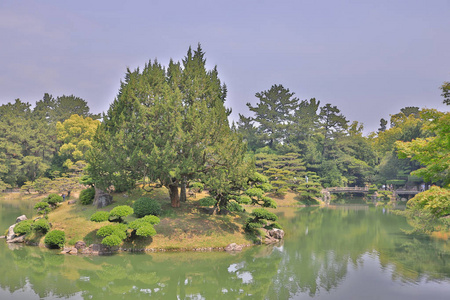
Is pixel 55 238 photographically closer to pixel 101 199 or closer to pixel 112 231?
pixel 112 231

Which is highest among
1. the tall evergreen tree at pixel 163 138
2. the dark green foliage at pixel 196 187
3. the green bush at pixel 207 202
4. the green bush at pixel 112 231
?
the tall evergreen tree at pixel 163 138

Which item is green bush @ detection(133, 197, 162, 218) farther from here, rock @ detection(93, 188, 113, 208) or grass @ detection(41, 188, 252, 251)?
rock @ detection(93, 188, 113, 208)

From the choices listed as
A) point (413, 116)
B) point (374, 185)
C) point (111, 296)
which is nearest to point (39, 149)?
point (111, 296)

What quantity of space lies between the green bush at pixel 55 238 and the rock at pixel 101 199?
477 centimetres

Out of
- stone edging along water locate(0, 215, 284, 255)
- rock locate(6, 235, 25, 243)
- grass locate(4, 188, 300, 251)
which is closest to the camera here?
stone edging along water locate(0, 215, 284, 255)

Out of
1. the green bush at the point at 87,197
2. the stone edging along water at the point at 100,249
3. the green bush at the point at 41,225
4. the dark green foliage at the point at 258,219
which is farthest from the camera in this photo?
the green bush at the point at 87,197

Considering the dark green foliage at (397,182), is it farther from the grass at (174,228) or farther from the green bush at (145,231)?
the green bush at (145,231)

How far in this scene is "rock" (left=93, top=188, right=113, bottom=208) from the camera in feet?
79.3

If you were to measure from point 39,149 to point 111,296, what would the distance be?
53621 mm

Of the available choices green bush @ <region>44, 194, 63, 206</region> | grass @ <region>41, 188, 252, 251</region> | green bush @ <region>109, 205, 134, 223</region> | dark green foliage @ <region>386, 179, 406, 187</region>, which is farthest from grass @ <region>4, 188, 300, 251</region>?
dark green foliage @ <region>386, 179, 406, 187</region>

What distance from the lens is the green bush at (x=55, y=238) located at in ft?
62.4

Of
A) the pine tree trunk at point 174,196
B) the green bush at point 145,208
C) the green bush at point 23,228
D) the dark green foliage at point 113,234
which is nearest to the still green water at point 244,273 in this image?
the dark green foliage at point 113,234

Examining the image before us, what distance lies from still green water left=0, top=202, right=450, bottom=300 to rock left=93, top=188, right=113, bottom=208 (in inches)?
213

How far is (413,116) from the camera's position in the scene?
3002 inches
